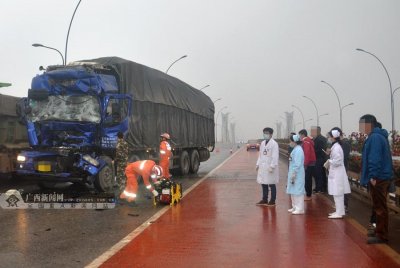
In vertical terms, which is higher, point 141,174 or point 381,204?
point 141,174

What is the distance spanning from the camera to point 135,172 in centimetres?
1126

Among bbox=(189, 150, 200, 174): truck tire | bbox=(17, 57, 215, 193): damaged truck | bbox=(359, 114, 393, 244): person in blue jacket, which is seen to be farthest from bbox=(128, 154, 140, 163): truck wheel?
bbox=(359, 114, 393, 244): person in blue jacket

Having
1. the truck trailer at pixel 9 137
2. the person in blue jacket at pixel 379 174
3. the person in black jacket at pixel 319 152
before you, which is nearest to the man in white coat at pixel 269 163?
the person in black jacket at pixel 319 152

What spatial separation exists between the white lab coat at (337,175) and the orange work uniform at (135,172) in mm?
4050

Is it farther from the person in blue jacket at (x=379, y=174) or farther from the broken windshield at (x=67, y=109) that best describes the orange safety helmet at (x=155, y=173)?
the person in blue jacket at (x=379, y=174)

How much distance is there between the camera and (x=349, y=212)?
33.8 ft

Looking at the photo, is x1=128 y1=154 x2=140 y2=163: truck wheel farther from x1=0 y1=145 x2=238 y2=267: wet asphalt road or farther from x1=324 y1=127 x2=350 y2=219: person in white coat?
x1=324 y1=127 x2=350 y2=219: person in white coat

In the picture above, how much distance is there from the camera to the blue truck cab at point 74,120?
12852mm

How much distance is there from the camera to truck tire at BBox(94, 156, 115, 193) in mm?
12969

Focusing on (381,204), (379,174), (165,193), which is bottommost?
(165,193)

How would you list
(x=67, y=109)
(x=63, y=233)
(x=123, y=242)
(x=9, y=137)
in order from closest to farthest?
(x=123, y=242), (x=63, y=233), (x=67, y=109), (x=9, y=137)

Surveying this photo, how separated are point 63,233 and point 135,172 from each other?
3155 millimetres

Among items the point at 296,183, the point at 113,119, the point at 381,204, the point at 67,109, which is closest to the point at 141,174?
the point at 113,119

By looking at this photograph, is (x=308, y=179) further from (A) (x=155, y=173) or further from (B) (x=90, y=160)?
(B) (x=90, y=160)
